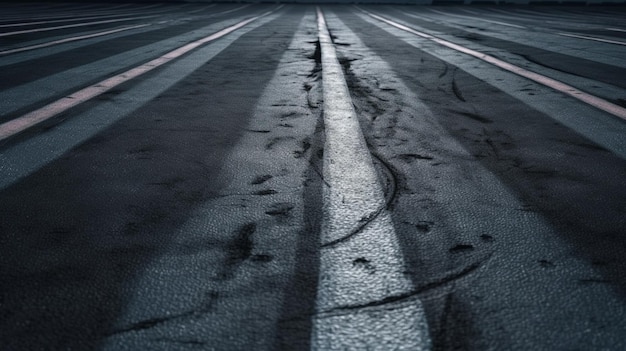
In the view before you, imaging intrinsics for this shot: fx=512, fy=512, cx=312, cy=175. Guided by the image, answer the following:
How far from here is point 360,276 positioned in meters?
1.38

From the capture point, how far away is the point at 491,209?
1.83 metres

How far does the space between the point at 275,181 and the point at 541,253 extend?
1.03m

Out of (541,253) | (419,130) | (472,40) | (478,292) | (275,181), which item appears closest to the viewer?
(478,292)

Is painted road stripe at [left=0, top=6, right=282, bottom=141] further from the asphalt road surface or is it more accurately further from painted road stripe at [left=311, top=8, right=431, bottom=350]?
painted road stripe at [left=311, top=8, right=431, bottom=350]

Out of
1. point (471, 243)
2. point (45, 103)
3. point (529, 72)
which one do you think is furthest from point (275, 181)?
point (529, 72)

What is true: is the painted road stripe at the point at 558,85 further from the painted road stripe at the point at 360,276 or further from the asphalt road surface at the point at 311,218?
→ the painted road stripe at the point at 360,276

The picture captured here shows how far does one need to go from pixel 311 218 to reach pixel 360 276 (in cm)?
40

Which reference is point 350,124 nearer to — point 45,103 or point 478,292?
point 478,292

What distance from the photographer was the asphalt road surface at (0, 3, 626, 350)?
1.19 m

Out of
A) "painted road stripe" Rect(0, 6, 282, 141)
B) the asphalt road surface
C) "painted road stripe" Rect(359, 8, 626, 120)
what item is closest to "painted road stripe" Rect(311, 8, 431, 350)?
the asphalt road surface

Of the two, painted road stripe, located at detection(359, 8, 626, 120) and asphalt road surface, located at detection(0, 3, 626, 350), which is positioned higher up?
painted road stripe, located at detection(359, 8, 626, 120)

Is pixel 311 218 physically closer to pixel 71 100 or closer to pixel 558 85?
pixel 71 100

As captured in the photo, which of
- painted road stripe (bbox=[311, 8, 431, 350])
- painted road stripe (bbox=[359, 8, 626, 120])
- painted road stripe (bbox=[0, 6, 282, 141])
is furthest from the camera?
painted road stripe (bbox=[359, 8, 626, 120])

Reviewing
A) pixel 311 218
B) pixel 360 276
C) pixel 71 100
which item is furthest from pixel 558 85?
pixel 71 100
